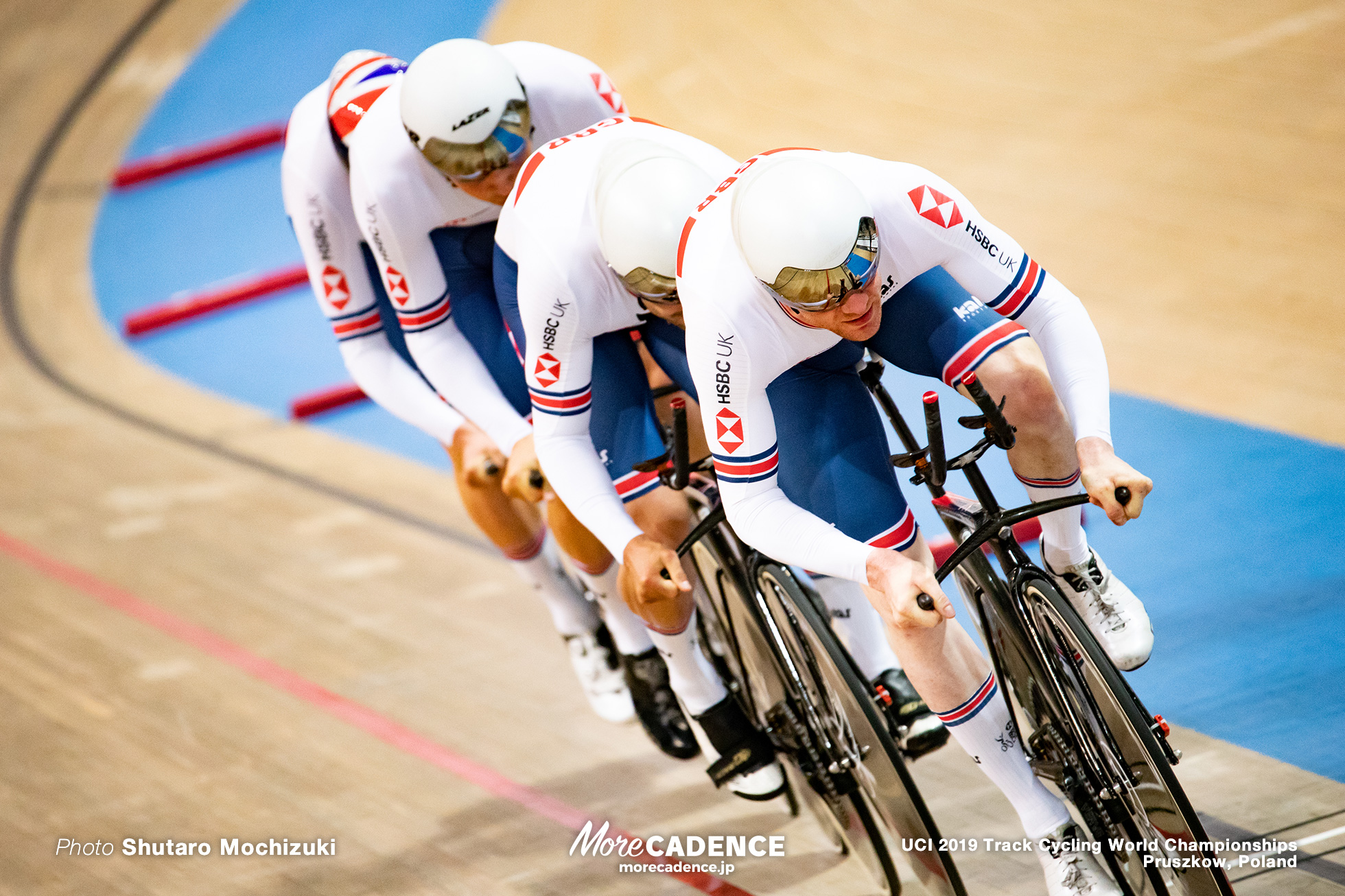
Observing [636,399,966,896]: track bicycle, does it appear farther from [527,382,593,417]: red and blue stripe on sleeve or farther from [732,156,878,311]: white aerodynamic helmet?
[732,156,878,311]: white aerodynamic helmet

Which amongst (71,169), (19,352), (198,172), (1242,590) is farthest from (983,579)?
(71,169)

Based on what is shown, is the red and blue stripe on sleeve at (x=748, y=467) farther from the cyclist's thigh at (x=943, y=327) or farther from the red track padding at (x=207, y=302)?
the red track padding at (x=207, y=302)

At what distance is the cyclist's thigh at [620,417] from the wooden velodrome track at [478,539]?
91 centimetres

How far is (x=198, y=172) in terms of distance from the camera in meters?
8.52

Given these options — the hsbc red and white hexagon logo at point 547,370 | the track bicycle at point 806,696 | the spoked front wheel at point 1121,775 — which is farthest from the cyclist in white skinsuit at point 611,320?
the spoked front wheel at point 1121,775

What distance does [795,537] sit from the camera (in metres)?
2.30

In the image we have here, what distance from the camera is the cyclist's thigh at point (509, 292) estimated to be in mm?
2902

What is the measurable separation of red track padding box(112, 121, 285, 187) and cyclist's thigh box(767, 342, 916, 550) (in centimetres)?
684

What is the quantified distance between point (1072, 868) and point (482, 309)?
1906 mm

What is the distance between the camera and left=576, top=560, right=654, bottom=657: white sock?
3303mm

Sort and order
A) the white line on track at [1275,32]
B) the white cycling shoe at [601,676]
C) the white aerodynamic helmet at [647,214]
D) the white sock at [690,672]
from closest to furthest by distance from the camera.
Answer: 1. the white aerodynamic helmet at [647,214]
2. the white sock at [690,672]
3. the white cycling shoe at [601,676]
4. the white line on track at [1275,32]

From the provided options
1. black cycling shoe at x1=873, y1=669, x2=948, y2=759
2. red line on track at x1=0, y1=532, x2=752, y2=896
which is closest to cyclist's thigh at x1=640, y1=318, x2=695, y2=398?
black cycling shoe at x1=873, y1=669, x2=948, y2=759

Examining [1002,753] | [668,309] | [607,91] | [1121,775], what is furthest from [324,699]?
[1121,775]

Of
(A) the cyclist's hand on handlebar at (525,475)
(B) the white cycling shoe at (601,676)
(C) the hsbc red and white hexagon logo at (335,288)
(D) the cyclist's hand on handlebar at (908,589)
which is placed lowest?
(B) the white cycling shoe at (601,676)
